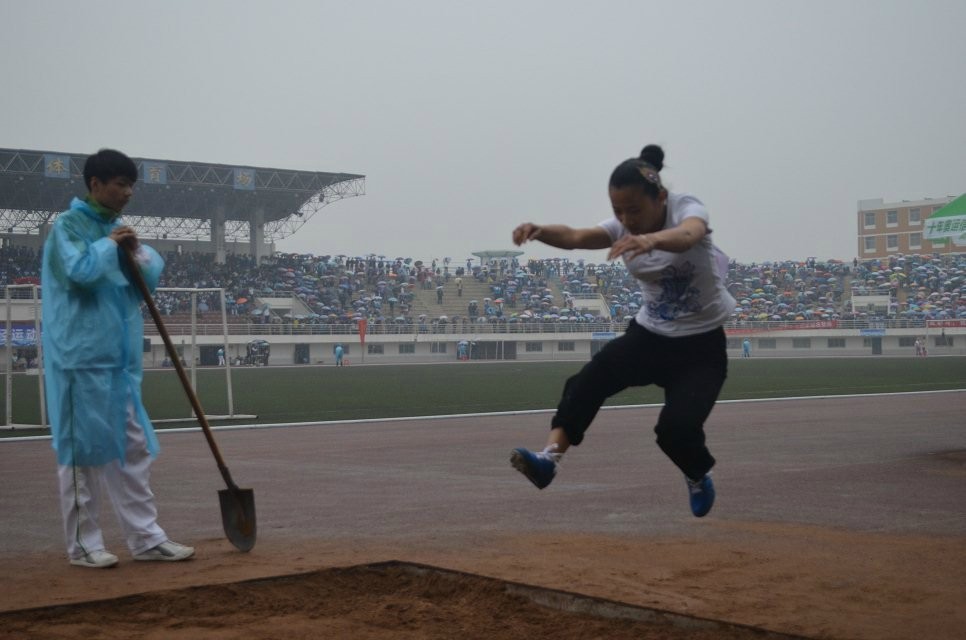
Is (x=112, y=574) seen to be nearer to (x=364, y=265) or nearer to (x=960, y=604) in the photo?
(x=960, y=604)

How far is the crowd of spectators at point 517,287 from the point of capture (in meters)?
65.1

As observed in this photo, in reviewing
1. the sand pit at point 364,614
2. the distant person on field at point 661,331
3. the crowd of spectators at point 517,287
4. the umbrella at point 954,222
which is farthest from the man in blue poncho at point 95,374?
the crowd of spectators at point 517,287

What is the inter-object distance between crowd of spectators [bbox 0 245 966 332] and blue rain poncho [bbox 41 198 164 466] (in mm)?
53563

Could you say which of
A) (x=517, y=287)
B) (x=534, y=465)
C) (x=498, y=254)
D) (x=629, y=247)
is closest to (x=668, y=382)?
(x=534, y=465)

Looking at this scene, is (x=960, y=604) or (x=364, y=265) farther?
(x=364, y=265)

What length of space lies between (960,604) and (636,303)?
70966 millimetres

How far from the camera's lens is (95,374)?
6.19m

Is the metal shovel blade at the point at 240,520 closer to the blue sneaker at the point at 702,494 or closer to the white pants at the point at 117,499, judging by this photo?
the white pants at the point at 117,499

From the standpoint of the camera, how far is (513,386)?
32.2 metres

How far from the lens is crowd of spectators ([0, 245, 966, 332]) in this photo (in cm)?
6506

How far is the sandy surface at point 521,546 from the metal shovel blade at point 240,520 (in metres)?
0.10

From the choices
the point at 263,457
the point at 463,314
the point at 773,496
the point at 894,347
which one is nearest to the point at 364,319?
the point at 463,314

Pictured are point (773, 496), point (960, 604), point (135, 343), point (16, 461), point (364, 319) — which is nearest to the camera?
point (960, 604)

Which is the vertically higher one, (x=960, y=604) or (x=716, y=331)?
(x=716, y=331)
